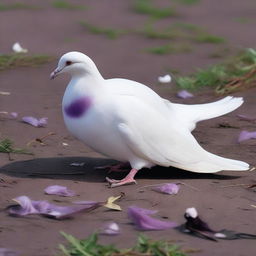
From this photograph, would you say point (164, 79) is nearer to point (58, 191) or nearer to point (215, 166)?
point (215, 166)

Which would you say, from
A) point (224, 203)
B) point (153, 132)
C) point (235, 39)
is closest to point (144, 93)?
point (153, 132)

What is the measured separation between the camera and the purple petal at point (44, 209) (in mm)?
4629

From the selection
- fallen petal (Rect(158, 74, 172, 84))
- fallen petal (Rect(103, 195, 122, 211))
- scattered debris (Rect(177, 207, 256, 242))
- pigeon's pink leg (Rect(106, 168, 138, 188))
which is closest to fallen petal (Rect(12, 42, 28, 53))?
fallen petal (Rect(158, 74, 172, 84))

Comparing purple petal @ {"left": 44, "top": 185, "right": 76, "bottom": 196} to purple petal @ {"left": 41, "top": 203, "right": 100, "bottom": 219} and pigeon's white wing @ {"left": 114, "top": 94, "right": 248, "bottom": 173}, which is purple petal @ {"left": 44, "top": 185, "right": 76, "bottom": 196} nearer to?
purple petal @ {"left": 41, "top": 203, "right": 100, "bottom": 219}

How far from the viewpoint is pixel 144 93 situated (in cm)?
538

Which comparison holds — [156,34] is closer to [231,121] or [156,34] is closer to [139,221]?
[231,121]

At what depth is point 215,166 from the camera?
5.38 meters

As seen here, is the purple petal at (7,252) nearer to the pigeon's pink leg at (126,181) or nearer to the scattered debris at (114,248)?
the scattered debris at (114,248)

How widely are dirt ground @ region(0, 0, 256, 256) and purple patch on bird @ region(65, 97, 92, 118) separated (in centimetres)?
36

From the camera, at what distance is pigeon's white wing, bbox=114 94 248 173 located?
17.1ft

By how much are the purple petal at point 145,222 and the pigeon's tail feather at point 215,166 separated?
79 cm

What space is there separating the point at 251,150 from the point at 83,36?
3540mm

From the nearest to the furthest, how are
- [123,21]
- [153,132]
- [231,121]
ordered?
[153,132]
[231,121]
[123,21]

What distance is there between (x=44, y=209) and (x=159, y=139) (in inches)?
35.8
